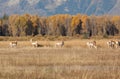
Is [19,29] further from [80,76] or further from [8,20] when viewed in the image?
[80,76]

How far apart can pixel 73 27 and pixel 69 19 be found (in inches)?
645

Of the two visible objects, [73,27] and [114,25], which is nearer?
[73,27]

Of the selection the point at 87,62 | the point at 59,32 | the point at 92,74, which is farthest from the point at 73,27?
the point at 92,74

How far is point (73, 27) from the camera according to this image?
14975 centimetres

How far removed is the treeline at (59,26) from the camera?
13725 cm

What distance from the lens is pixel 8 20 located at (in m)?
159

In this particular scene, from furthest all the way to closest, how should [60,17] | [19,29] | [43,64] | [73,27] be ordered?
[60,17]
[73,27]
[19,29]
[43,64]

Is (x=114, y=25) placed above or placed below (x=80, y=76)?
below

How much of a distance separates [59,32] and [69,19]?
19.1 meters

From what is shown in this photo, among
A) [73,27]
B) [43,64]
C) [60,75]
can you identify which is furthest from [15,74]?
Answer: [73,27]

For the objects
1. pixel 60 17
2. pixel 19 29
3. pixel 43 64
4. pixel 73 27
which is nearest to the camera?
pixel 43 64

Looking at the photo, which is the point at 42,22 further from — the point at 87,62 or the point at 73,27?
the point at 87,62

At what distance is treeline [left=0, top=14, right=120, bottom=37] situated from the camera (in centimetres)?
13725

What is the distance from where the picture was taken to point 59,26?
514 ft
